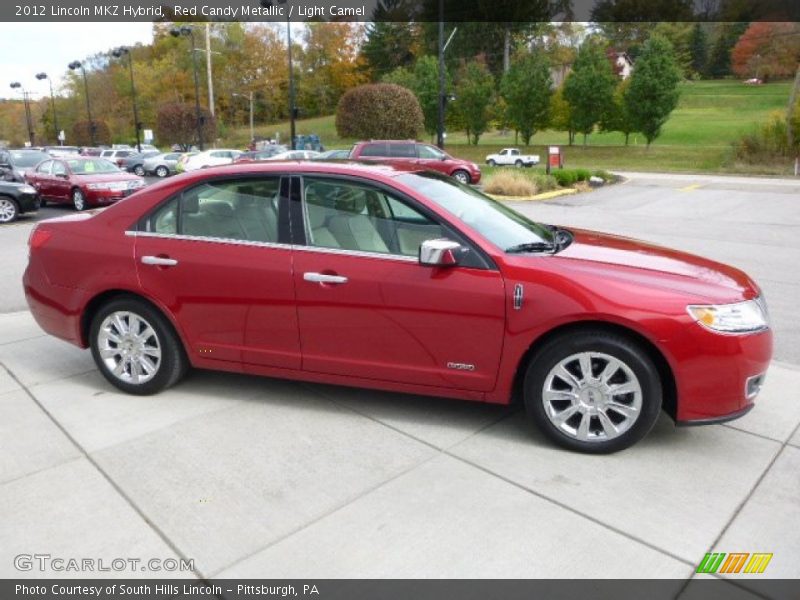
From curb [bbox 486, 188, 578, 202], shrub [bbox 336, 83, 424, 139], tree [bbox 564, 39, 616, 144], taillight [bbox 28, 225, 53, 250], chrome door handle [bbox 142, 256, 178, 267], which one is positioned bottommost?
curb [bbox 486, 188, 578, 202]

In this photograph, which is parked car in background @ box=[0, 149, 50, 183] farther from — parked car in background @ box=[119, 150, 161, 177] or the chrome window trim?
the chrome window trim

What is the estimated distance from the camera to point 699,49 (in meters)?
91.9

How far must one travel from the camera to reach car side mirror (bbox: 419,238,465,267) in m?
3.52

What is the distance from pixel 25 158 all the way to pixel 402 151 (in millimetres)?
12976

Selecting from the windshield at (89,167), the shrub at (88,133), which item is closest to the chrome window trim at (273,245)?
the windshield at (89,167)

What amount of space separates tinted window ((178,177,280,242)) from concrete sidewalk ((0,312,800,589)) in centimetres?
111

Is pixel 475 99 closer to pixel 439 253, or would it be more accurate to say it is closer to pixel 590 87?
pixel 590 87

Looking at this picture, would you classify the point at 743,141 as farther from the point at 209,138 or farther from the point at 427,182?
the point at 209,138

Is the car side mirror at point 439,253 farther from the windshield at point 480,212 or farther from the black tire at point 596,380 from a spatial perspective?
the black tire at point 596,380

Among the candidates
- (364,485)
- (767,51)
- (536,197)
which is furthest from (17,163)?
(767,51)

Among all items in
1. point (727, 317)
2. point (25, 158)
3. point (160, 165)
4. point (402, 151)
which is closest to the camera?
point (727, 317)

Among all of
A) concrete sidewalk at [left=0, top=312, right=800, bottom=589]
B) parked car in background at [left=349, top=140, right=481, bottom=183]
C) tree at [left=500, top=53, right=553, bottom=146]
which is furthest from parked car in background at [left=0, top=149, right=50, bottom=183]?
tree at [left=500, top=53, right=553, bottom=146]

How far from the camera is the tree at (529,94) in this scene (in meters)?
46.6

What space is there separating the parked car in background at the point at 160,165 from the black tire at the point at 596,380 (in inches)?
1482
